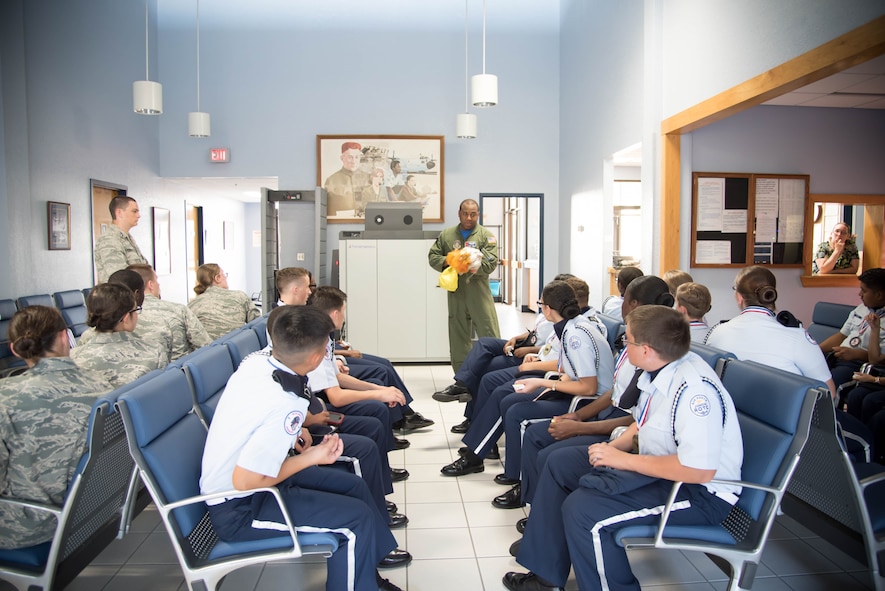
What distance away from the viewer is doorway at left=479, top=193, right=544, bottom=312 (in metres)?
Result: 12.5

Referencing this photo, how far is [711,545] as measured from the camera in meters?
1.99

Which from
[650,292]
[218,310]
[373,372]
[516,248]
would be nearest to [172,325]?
[218,310]

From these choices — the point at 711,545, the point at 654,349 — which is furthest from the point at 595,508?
the point at 654,349

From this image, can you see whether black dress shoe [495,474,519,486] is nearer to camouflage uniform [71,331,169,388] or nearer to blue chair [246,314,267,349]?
blue chair [246,314,267,349]

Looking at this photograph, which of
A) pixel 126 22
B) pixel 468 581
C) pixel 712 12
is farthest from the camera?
pixel 126 22

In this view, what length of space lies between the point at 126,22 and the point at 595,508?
812cm

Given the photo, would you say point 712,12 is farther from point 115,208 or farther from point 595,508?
point 115,208

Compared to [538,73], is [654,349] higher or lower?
lower

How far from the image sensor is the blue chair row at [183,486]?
1.85m

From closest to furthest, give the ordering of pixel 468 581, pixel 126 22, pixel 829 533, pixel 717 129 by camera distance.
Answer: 1. pixel 829 533
2. pixel 468 581
3. pixel 717 129
4. pixel 126 22

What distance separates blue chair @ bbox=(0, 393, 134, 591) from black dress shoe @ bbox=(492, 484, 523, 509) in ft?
5.83

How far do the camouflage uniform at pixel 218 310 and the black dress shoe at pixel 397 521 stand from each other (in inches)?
88.5

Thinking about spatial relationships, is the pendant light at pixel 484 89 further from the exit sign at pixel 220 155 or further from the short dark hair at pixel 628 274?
the exit sign at pixel 220 155

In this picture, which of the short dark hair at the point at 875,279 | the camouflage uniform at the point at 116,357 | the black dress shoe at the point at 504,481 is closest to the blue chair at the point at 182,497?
the camouflage uniform at the point at 116,357
